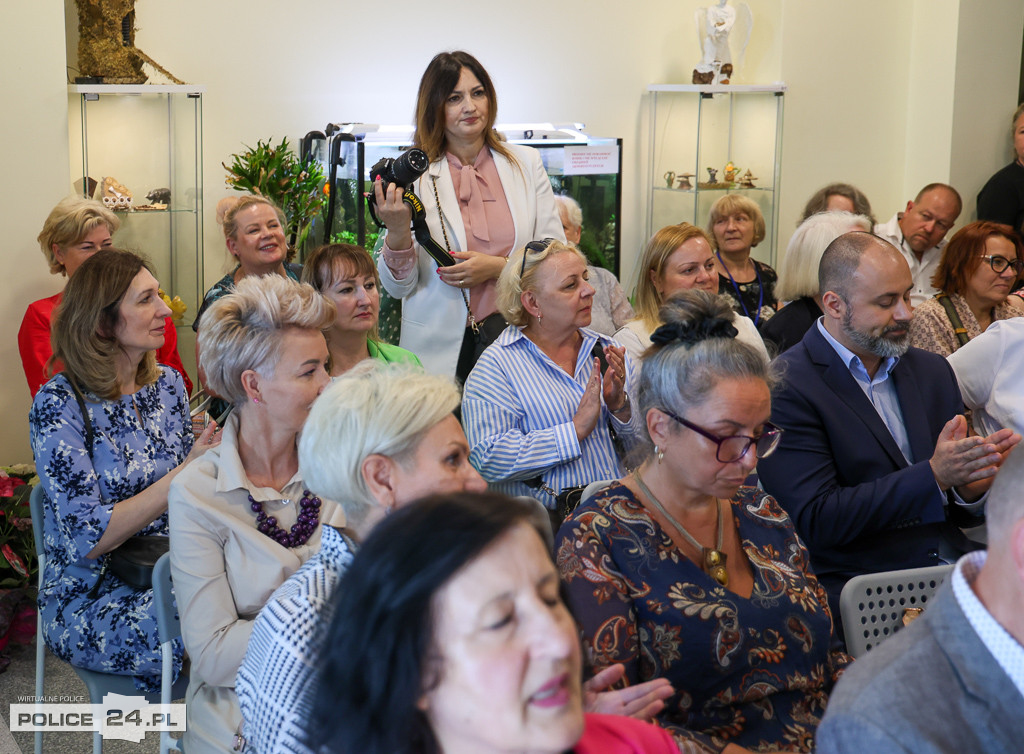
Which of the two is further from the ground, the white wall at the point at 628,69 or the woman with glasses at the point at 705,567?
the white wall at the point at 628,69

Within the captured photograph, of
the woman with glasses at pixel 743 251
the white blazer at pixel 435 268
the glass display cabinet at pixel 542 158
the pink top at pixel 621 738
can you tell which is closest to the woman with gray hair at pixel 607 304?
the white blazer at pixel 435 268

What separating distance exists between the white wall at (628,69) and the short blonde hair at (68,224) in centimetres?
123

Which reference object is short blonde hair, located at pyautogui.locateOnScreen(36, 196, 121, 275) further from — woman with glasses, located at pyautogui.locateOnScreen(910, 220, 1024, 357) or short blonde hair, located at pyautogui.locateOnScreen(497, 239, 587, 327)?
woman with glasses, located at pyautogui.locateOnScreen(910, 220, 1024, 357)

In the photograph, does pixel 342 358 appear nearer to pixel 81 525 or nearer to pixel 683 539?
pixel 81 525

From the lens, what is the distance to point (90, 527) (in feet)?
8.50

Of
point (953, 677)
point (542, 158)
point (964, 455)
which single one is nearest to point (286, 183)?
point (542, 158)

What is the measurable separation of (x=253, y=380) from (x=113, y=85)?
3.12 m

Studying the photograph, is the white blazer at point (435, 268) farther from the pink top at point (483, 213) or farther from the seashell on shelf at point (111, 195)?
the seashell on shelf at point (111, 195)

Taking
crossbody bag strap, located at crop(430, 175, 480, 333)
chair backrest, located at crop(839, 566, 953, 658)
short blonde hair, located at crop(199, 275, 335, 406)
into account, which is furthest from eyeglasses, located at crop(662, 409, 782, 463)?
crossbody bag strap, located at crop(430, 175, 480, 333)

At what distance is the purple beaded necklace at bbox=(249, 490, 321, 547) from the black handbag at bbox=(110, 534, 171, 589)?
0.49 m

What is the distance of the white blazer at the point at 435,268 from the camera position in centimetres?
371

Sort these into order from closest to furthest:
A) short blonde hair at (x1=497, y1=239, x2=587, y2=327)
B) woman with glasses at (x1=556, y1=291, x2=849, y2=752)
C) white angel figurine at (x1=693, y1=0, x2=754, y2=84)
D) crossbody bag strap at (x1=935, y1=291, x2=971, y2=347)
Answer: woman with glasses at (x1=556, y1=291, x2=849, y2=752)
short blonde hair at (x1=497, y1=239, x2=587, y2=327)
crossbody bag strap at (x1=935, y1=291, x2=971, y2=347)
white angel figurine at (x1=693, y1=0, x2=754, y2=84)

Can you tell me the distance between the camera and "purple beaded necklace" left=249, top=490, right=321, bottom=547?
7.27 ft

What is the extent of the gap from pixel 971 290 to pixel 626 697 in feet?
9.52
